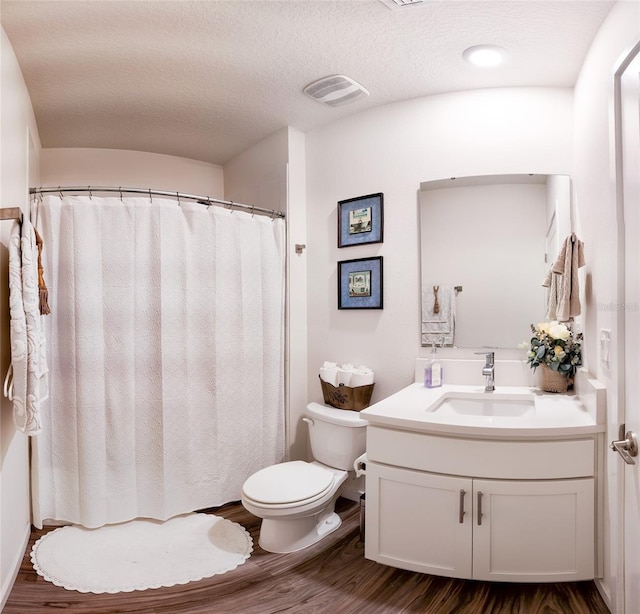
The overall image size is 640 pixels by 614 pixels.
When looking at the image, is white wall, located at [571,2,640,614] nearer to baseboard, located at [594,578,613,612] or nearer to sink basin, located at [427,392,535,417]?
baseboard, located at [594,578,613,612]

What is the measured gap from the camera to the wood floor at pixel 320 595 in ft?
5.40

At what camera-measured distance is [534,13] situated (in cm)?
172

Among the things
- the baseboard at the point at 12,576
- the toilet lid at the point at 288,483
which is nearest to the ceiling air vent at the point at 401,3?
the toilet lid at the point at 288,483

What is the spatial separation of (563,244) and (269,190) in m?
1.84

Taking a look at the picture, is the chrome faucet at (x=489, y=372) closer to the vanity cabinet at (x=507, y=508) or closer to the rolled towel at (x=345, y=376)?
the vanity cabinet at (x=507, y=508)

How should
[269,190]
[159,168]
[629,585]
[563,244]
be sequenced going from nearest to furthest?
1. [629,585]
2. [563,244]
3. [269,190]
4. [159,168]

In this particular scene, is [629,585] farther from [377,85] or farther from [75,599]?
[377,85]

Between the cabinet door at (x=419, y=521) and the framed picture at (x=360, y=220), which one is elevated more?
the framed picture at (x=360, y=220)

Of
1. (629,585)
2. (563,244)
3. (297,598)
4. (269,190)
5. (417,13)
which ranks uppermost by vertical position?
(417,13)

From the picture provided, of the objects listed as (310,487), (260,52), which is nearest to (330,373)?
(310,487)

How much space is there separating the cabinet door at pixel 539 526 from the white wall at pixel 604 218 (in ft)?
0.28

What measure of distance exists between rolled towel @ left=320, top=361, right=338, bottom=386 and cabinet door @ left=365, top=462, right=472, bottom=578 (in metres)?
0.83

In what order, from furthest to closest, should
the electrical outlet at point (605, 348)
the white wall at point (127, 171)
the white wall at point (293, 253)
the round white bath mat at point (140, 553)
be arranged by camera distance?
the white wall at point (127, 171), the white wall at point (293, 253), the round white bath mat at point (140, 553), the electrical outlet at point (605, 348)

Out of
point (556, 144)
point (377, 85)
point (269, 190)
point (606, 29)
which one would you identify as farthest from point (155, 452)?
point (606, 29)
